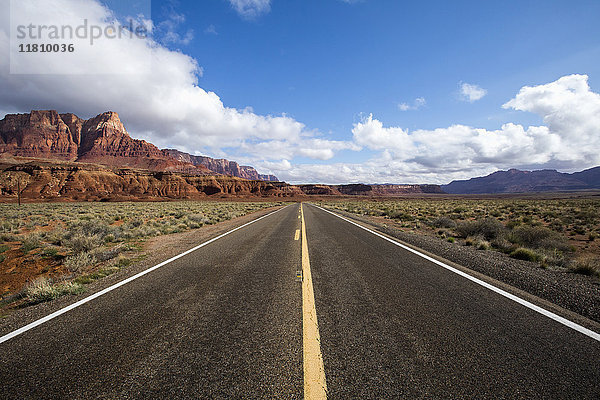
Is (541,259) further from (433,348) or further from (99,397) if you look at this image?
(99,397)

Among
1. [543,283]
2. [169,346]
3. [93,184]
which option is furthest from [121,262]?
[93,184]

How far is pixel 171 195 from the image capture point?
86438 millimetres

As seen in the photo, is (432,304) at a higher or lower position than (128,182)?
lower

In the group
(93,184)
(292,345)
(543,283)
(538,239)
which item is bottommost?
(538,239)

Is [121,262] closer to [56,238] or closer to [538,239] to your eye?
[56,238]

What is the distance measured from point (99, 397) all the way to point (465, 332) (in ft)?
12.9

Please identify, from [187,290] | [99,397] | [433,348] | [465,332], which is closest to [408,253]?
[465,332]

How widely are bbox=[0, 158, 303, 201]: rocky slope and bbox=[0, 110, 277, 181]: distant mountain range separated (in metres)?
44.2

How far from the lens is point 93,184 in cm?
7294

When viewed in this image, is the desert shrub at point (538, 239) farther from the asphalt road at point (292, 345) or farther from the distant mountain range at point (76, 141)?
the distant mountain range at point (76, 141)

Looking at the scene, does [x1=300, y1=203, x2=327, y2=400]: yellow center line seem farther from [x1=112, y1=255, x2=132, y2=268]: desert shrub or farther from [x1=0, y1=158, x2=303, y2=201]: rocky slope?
[x1=0, y1=158, x2=303, y2=201]: rocky slope

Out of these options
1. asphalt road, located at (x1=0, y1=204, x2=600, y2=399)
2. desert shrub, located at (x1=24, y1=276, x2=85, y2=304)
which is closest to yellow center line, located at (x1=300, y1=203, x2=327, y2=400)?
asphalt road, located at (x1=0, y1=204, x2=600, y2=399)

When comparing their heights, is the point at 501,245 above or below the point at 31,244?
below

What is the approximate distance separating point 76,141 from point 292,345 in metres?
224
